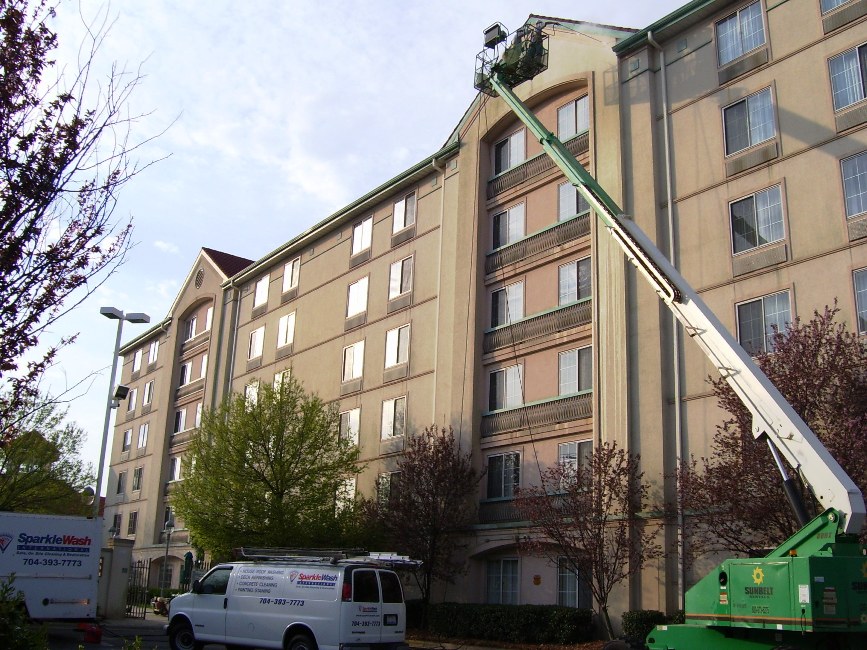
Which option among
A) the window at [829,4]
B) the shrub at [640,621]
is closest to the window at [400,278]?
the shrub at [640,621]

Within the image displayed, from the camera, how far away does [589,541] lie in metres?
21.7

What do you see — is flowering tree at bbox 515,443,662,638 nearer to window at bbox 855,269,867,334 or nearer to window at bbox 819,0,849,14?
window at bbox 855,269,867,334

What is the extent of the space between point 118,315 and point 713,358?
21.8 m

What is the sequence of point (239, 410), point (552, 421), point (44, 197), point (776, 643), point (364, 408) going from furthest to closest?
point (364, 408) → point (239, 410) → point (552, 421) → point (776, 643) → point (44, 197)

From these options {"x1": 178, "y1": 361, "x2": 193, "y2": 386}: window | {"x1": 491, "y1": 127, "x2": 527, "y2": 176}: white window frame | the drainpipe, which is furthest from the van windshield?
{"x1": 178, "y1": 361, "x2": 193, "y2": 386}: window

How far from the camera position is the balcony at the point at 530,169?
28.2m

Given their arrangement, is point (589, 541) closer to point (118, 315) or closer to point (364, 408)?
point (364, 408)

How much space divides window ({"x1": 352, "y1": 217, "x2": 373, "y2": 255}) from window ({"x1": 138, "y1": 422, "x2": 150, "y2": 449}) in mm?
24810

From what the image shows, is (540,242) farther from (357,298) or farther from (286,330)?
(286,330)

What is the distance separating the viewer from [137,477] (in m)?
55.4

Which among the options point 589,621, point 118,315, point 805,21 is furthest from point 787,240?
point 118,315

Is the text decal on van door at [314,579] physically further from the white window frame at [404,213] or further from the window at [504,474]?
the white window frame at [404,213]

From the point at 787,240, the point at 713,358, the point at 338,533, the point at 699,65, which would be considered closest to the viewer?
the point at 713,358

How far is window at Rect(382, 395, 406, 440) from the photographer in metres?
32.9
